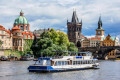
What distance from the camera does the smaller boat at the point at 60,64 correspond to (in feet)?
217

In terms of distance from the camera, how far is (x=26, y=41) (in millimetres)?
166625

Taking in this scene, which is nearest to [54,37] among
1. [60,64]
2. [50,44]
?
[50,44]

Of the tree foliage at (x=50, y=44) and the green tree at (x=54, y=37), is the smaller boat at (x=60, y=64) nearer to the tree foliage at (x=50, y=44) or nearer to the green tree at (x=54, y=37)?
the tree foliage at (x=50, y=44)

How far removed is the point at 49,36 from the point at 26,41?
134 feet

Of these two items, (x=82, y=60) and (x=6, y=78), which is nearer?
(x=6, y=78)

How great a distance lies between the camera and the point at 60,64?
230 ft

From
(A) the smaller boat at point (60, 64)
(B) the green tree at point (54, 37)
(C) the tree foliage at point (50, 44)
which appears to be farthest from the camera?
(B) the green tree at point (54, 37)

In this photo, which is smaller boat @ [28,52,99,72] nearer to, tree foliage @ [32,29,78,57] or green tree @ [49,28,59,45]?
tree foliage @ [32,29,78,57]

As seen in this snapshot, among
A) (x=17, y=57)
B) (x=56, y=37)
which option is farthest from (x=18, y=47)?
(x=56, y=37)

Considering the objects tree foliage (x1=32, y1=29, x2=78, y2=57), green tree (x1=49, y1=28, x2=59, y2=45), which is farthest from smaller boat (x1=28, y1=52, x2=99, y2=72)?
green tree (x1=49, y1=28, x2=59, y2=45)

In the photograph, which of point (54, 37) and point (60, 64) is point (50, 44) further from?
point (60, 64)

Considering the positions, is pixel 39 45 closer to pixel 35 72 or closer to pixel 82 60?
pixel 82 60

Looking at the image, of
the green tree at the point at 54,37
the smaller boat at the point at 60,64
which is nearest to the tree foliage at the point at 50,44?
the green tree at the point at 54,37

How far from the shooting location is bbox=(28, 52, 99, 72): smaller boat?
66188 millimetres
